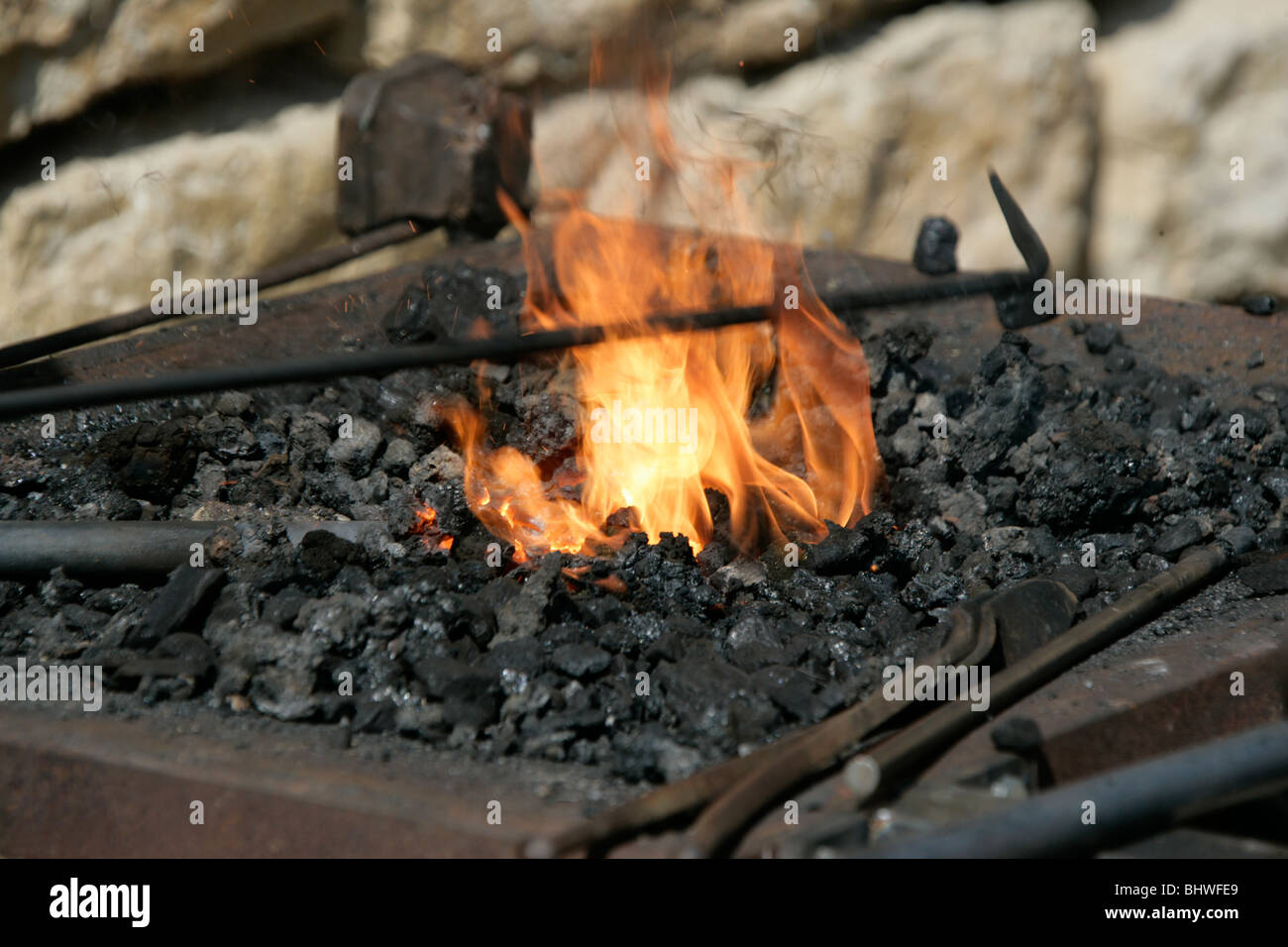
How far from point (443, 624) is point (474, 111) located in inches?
97.0

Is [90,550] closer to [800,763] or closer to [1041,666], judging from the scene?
[800,763]

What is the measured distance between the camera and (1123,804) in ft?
5.25

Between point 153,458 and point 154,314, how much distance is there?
0.59 m

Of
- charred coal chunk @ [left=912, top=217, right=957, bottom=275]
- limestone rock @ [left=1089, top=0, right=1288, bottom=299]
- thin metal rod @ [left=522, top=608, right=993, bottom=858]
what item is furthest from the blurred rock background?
thin metal rod @ [left=522, top=608, right=993, bottom=858]

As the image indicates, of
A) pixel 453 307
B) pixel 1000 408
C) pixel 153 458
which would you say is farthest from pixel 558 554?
pixel 1000 408

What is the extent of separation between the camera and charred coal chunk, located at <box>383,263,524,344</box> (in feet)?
11.5

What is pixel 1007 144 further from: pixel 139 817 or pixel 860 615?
pixel 139 817

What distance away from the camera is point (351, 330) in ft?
12.2

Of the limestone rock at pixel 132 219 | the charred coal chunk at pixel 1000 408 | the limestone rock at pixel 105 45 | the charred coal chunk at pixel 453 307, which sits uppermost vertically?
the limestone rock at pixel 105 45

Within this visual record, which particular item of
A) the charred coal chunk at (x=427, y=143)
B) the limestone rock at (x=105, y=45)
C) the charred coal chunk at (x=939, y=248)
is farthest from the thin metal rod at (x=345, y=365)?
the limestone rock at (x=105, y=45)

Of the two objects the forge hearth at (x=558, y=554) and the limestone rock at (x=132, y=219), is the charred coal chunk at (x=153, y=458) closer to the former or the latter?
the forge hearth at (x=558, y=554)

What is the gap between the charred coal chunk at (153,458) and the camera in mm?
2916

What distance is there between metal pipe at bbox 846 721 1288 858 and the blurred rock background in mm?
3117

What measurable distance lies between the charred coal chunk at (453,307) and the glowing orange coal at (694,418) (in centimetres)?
10
